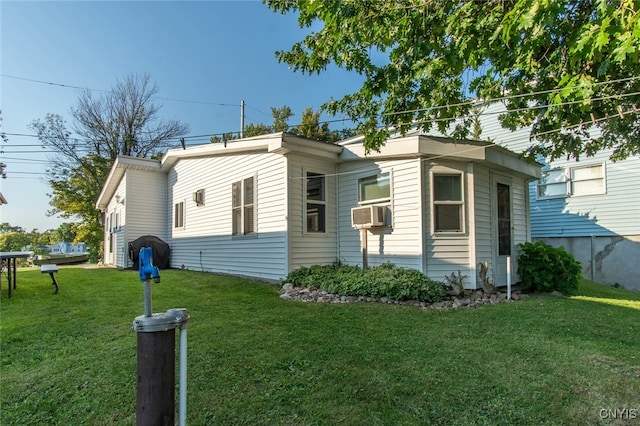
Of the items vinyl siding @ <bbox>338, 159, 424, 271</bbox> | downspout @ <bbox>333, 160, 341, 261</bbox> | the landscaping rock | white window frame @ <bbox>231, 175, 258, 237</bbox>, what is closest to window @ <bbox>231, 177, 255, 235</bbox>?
white window frame @ <bbox>231, 175, 258, 237</bbox>

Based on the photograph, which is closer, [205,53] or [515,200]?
[515,200]

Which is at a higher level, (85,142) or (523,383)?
(85,142)

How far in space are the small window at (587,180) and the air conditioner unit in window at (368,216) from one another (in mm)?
8784

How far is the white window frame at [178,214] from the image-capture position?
12.0m

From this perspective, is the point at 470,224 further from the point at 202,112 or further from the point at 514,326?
the point at 202,112

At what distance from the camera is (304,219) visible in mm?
7871

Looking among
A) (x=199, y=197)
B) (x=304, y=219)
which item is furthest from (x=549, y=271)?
(x=199, y=197)

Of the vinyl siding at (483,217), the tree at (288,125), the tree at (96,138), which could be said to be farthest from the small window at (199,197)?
the tree at (96,138)

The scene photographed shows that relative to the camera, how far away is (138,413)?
1.87 m

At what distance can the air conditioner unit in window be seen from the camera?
24.1 ft

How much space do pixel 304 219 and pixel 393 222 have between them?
1.92 meters

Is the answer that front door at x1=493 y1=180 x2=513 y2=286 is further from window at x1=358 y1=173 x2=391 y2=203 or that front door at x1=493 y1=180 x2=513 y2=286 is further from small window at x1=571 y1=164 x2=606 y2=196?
small window at x1=571 y1=164 x2=606 y2=196

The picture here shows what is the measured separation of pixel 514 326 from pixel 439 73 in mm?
3420

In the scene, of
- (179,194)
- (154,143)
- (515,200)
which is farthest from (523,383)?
(154,143)
